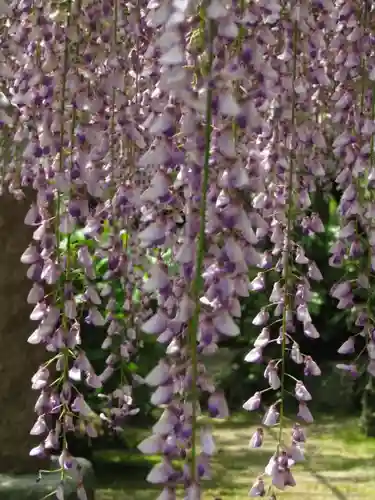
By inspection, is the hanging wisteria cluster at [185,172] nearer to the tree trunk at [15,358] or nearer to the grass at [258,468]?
the tree trunk at [15,358]

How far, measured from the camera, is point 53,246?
2.15 m

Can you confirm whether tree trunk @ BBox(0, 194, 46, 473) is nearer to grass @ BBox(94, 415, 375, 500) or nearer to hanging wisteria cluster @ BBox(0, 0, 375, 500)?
hanging wisteria cluster @ BBox(0, 0, 375, 500)

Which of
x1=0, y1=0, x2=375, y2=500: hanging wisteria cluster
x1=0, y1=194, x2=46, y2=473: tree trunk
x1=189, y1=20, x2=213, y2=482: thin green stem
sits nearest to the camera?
x1=189, y1=20, x2=213, y2=482: thin green stem

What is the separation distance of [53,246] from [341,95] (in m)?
0.96

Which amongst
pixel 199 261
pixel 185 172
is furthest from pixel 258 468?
pixel 199 261

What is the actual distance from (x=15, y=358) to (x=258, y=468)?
1632 millimetres

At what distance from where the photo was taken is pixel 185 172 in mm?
1646

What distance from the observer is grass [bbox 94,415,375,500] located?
167 inches

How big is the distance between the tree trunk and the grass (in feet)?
2.34

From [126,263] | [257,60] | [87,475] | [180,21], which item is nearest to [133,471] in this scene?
[87,475]

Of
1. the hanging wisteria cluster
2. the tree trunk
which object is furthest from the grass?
the hanging wisteria cluster

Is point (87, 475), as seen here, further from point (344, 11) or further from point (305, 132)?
point (344, 11)

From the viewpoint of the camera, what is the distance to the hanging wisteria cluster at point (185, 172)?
5.07 feet

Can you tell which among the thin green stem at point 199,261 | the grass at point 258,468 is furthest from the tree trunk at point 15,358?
the thin green stem at point 199,261
